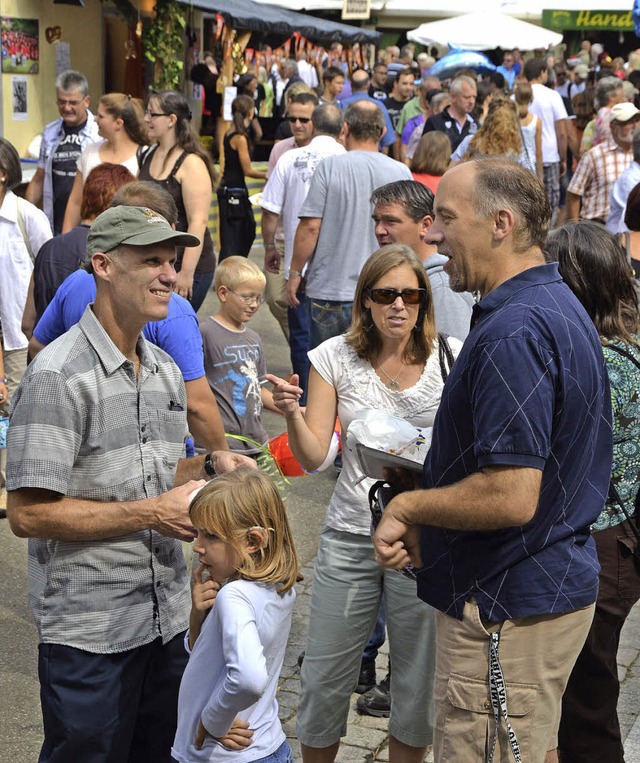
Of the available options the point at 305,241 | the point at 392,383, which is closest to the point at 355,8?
the point at 305,241

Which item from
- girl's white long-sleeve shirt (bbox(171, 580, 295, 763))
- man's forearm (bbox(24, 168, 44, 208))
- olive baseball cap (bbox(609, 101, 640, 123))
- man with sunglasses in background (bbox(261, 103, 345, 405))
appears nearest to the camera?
girl's white long-sleeve shirt (bbox(171, 580, 295, 763))

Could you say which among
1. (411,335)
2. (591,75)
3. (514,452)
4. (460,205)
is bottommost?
(591,75)

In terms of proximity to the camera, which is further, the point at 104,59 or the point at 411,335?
the point at 104,59

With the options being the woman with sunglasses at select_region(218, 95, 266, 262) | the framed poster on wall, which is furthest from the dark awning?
the woman with sunglasses at select_region(218, 95, 266, 262)

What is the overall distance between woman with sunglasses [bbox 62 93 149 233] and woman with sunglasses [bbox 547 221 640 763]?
15.9 feet

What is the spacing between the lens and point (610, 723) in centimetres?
373

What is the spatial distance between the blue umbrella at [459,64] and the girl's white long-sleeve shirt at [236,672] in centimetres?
1904

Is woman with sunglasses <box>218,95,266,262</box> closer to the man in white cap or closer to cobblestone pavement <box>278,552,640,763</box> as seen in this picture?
the man in white cap

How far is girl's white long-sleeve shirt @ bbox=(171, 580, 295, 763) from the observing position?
2.79 m

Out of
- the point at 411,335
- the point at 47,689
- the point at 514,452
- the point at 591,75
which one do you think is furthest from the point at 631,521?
the point at 591,75

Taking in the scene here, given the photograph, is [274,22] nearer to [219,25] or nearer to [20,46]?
[219,25]

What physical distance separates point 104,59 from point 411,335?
42.3 feet

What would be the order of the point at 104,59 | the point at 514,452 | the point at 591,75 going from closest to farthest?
the point at 514,452 → the point at 104,59 → the point at 591,75

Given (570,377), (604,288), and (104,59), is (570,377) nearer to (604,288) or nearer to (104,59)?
(604,288)
